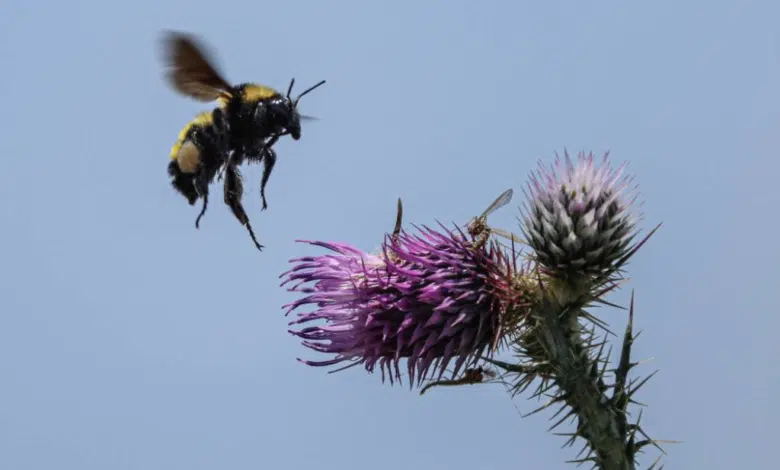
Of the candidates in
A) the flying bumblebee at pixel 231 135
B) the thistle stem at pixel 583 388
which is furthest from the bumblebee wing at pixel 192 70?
the thistle stem at pixel 583 388

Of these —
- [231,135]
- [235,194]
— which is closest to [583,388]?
[235,194]

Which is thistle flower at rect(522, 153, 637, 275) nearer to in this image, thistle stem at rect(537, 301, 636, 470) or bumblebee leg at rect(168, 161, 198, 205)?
thistle stem at rect(537, 301, 636, 470)

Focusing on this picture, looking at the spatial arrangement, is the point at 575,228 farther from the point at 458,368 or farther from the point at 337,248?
the point at 337,248

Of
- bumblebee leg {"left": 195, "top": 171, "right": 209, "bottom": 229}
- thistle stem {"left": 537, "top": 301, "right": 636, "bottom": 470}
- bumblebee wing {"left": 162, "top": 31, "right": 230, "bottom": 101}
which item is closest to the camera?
thistle stem {"left": 537, "top": 301, "right": 636, "bottom": 470}

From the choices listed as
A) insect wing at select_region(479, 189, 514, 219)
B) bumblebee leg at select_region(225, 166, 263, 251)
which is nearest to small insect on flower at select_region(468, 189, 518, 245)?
insect wing at select_region(479, 189, 514, 219)

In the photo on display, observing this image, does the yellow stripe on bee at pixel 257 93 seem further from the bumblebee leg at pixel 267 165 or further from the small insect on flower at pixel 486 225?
the small insect on flower at pixel 486 225

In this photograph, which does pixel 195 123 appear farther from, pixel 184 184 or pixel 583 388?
pixel 583 388

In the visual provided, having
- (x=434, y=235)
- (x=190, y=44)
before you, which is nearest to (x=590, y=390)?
(x=434, y=235)
